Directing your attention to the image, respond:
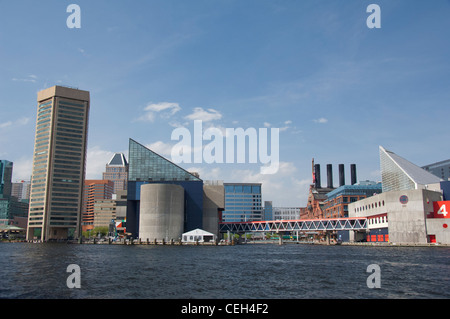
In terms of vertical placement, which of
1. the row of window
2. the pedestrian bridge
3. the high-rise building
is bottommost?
the pedestrian bridge

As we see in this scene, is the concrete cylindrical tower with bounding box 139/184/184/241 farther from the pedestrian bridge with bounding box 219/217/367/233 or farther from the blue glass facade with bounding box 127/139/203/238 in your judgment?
the pedestrian bridge with bounding box 219/217/367/233

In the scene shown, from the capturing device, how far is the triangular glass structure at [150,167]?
15425 cm

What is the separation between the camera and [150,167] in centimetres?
15512

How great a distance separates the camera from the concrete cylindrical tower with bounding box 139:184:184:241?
135m

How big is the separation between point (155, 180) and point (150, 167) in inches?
221

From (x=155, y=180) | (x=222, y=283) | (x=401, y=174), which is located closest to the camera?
(x=222, y=283)

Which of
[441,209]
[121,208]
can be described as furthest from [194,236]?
[441,209]

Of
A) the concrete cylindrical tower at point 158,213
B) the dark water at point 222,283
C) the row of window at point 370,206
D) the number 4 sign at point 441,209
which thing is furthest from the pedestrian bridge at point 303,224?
the dark water at point 222,283

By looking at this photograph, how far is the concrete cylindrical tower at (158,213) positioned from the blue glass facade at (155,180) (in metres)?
14.4

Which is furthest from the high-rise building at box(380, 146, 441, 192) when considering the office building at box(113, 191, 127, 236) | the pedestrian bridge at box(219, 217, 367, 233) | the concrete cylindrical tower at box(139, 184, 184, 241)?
the office building at box(113, 191, 127, 236)

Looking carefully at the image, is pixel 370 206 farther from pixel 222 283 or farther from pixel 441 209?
pixel 222 283
